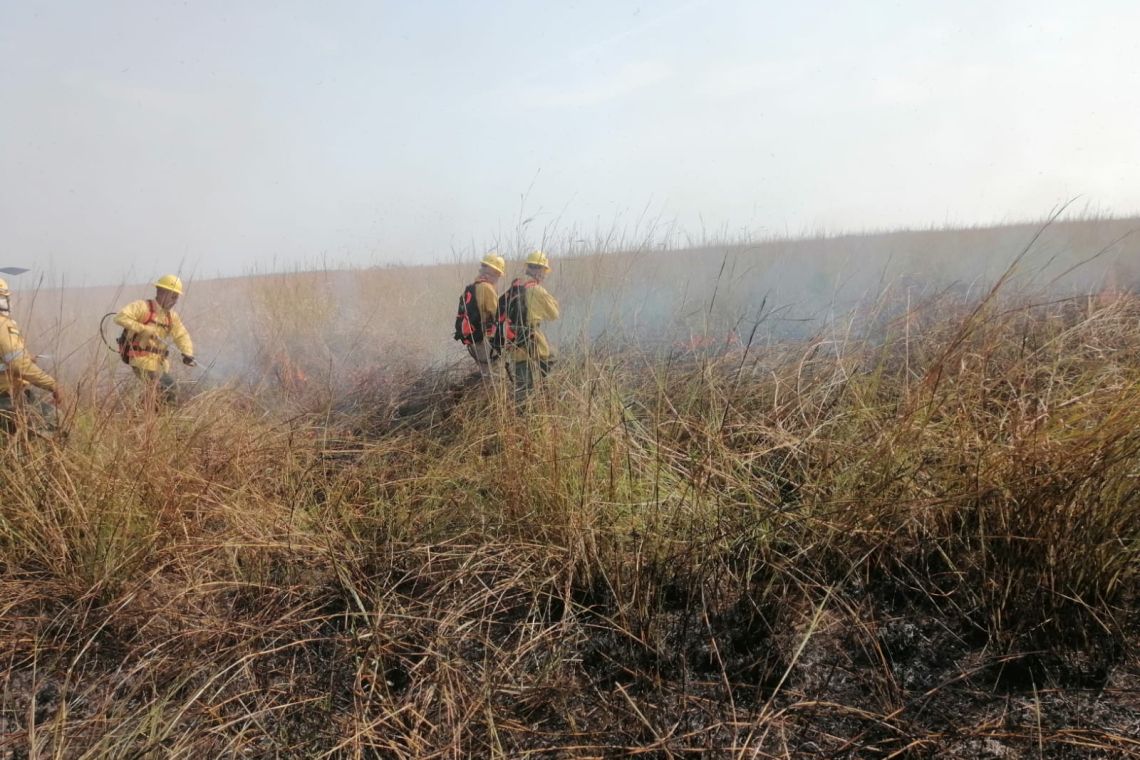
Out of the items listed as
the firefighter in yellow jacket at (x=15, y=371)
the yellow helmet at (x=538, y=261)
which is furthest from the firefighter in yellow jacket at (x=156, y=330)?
the yellow helmet at (x=538, y=261)

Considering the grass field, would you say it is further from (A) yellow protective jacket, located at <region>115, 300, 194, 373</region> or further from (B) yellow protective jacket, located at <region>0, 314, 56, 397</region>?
(A) yellow protective jacket, located at <region>115, 300, 194, 373</region>

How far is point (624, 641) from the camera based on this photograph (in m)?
1.87

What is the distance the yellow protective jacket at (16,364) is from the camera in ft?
11.4

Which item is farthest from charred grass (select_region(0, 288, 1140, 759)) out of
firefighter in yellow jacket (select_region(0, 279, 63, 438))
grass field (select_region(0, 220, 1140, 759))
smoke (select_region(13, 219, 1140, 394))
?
smoke (select_region(13, 219, 1140, 394))

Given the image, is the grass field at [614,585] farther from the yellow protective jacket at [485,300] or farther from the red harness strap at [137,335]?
the yellow protective jacket at [485,300]

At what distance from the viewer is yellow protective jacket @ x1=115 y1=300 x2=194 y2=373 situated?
469cm

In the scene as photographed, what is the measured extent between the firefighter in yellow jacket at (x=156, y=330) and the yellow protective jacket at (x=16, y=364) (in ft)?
2.72

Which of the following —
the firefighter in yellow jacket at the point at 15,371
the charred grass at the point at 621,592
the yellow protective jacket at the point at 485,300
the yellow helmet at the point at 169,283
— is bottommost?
the charred grass at the point at 621,592

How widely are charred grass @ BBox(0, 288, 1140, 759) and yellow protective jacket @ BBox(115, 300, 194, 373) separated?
7.28ft

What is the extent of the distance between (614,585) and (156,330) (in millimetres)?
4567

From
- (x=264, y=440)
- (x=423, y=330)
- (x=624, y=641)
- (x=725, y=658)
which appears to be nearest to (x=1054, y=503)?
(x=725, y=658)

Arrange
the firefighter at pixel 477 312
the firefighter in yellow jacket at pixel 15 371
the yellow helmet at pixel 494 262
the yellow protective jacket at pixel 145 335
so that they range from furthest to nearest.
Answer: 1. the yellow helmet at pixel 494 262
2. the firefighter at pixel 477 312
3. the yellow protective jacket at pixel 145 335
4. the firefighter in yellow jacket at pixel 15 371

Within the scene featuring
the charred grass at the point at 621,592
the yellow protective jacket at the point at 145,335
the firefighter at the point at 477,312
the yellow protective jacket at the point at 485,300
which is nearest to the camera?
the charred grass at the point at 621,592

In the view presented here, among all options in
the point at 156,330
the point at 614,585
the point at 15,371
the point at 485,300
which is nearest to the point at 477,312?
the point at 485,300
